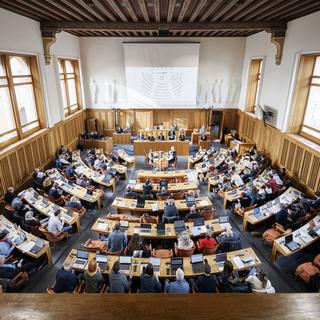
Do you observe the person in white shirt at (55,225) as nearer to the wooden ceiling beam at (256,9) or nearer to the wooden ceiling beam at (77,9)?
the wooden ceiling beam at (77,9)

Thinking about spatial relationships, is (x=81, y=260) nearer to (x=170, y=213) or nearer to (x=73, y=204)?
(x=73, y=204)

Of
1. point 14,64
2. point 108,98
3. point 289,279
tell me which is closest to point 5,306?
point 289,279

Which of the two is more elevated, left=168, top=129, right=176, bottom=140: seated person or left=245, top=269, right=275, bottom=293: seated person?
left=168, top=129, right=176, bottom=140: seated person

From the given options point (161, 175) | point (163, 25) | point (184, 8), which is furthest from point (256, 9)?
point (161, 175)

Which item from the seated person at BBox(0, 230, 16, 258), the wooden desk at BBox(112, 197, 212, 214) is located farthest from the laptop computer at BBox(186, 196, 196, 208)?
the seated person at BBox(0, 230, 16, 258)

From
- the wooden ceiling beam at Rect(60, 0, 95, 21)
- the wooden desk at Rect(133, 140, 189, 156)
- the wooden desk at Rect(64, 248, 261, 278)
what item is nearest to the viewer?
the wooden desk at Rect(64, 248, 261, 278)

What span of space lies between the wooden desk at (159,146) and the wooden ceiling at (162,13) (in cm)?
596

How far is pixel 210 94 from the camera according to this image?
57.6 ft

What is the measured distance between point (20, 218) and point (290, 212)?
324 inches

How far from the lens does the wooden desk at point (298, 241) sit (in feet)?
21.3

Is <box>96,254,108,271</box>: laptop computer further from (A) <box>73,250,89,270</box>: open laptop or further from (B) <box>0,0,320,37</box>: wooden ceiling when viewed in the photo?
(B) <box>0,0,320,37</box>: wooden ceiling

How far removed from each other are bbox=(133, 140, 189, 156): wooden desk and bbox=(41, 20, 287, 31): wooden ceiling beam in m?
5.95

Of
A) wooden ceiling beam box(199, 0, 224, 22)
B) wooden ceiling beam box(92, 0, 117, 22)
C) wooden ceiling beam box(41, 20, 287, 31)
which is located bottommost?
wooden ceiling beam box(41, 20, 287, 31)

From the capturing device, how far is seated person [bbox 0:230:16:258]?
6.19 meters
